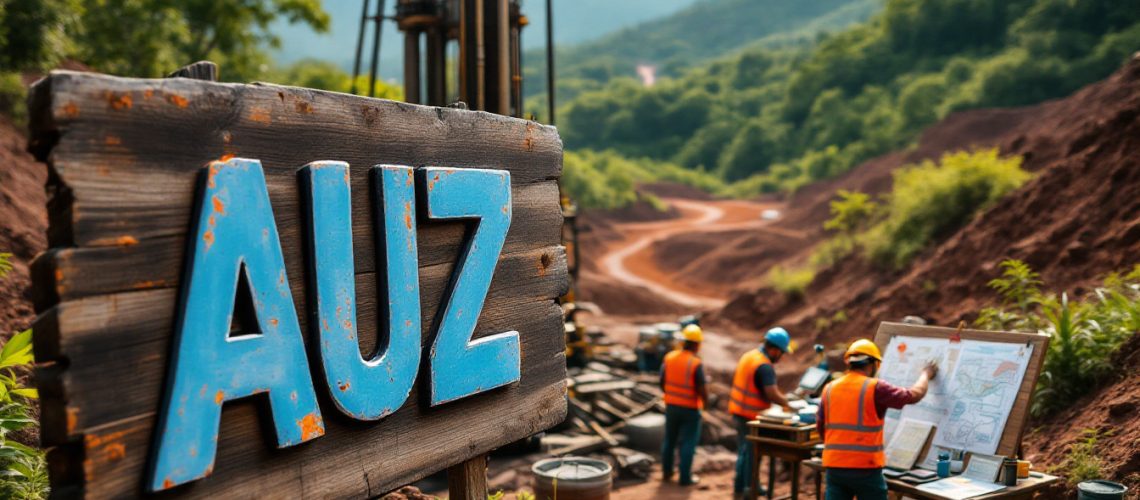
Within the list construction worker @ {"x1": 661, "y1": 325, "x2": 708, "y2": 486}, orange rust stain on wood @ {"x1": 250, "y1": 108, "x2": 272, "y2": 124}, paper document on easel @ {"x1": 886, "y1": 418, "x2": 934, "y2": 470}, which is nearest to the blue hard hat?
construction worker @ {"x1": 661, "y1": 325, "x2": 708, "y2": 486}

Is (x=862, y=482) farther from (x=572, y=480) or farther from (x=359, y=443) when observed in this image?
(x=359, y=443)

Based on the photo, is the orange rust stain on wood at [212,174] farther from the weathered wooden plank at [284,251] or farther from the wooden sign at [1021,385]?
the wooden sign at [1021,385]

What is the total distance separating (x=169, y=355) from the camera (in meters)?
2.59

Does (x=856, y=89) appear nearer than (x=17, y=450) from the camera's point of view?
No

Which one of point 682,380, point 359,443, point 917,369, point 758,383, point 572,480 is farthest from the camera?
point 682,380

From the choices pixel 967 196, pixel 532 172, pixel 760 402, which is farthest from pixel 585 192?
pixel 532 172

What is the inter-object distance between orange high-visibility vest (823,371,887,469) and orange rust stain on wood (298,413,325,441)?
438cm

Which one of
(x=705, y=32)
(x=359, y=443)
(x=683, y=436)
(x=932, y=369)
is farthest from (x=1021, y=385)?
(x=705, y=32)

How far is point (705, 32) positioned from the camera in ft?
486

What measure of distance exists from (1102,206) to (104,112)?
13.8m

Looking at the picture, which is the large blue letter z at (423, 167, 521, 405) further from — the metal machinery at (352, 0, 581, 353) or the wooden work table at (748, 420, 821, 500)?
the metal machinery at (352, 0, 581, 353)

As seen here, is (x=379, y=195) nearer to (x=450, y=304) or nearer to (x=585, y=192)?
(x=450, y=304)

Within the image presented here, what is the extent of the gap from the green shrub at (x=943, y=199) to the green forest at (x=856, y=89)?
20.3m

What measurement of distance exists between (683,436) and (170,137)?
838 centimetres
